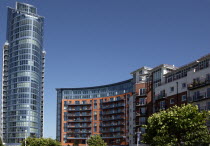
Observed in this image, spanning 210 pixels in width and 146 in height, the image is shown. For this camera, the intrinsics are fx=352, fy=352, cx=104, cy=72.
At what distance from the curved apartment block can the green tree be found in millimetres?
113982

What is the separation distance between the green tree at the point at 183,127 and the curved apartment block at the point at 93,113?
4487 inches

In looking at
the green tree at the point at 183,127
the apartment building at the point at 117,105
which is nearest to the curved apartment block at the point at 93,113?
the apartment building at the point at 117,105

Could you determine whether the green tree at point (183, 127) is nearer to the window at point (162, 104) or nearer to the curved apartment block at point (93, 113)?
the window at point (162, 104)

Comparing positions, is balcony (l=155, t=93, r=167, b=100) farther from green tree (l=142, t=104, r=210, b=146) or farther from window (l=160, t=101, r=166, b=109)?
green tree (l=142, t=104, r=210, b=146)

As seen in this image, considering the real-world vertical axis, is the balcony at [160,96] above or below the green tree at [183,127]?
above

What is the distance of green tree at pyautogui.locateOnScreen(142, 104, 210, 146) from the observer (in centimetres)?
5462

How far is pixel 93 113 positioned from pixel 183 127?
132951 millimetres

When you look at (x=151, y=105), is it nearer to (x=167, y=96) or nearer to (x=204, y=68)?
(x=167, y=96)

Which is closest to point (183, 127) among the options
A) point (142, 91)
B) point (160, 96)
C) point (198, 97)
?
point (198, 97)

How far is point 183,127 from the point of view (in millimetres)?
54438

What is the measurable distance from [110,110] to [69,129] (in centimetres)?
2615

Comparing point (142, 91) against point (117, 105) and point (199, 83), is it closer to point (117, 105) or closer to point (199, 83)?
point (199, 83)

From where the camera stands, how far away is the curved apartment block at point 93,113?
174375 mm

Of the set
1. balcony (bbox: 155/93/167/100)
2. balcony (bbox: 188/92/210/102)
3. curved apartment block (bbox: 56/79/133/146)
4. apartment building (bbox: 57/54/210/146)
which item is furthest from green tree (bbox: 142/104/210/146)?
curved apartment block (bbox: 56/79/133/146)
